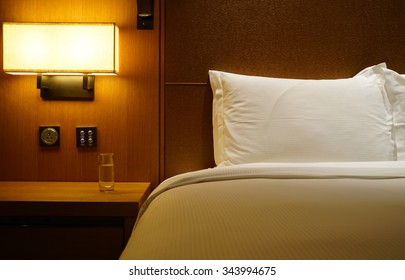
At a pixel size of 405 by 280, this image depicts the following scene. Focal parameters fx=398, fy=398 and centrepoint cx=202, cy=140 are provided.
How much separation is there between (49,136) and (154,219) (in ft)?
3.73

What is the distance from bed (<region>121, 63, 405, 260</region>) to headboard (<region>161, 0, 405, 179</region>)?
0.10 metres

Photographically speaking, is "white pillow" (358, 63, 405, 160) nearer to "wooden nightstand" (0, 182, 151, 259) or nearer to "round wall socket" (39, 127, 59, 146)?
"wooden nightstand" (0, 182, 151, 259)

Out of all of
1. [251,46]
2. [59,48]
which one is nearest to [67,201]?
[59,48]

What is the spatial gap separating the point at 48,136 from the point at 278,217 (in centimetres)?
137

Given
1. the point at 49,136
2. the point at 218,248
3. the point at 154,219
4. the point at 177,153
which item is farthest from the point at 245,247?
the point at 49,136

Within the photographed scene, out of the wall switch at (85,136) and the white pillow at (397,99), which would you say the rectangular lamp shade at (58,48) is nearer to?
the wall switch at (85,136)

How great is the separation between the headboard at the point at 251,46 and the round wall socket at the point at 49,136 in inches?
18.9

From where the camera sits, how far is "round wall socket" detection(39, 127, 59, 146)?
1788mm

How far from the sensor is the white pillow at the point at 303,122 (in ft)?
5.08

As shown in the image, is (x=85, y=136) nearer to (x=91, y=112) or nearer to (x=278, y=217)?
(x=91, y=112)

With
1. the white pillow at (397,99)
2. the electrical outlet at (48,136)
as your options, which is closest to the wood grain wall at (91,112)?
the electrical outlet at (48,136)

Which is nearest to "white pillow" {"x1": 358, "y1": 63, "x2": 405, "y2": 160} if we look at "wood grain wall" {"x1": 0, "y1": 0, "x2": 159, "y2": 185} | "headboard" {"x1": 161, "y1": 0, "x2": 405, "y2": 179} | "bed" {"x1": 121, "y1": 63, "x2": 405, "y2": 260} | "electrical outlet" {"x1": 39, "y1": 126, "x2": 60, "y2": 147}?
"bed" {"x1": 121, "y1": 63, "x2": 405, "y2": 260}

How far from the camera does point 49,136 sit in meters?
1.79

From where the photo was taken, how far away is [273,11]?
1.88 metres
